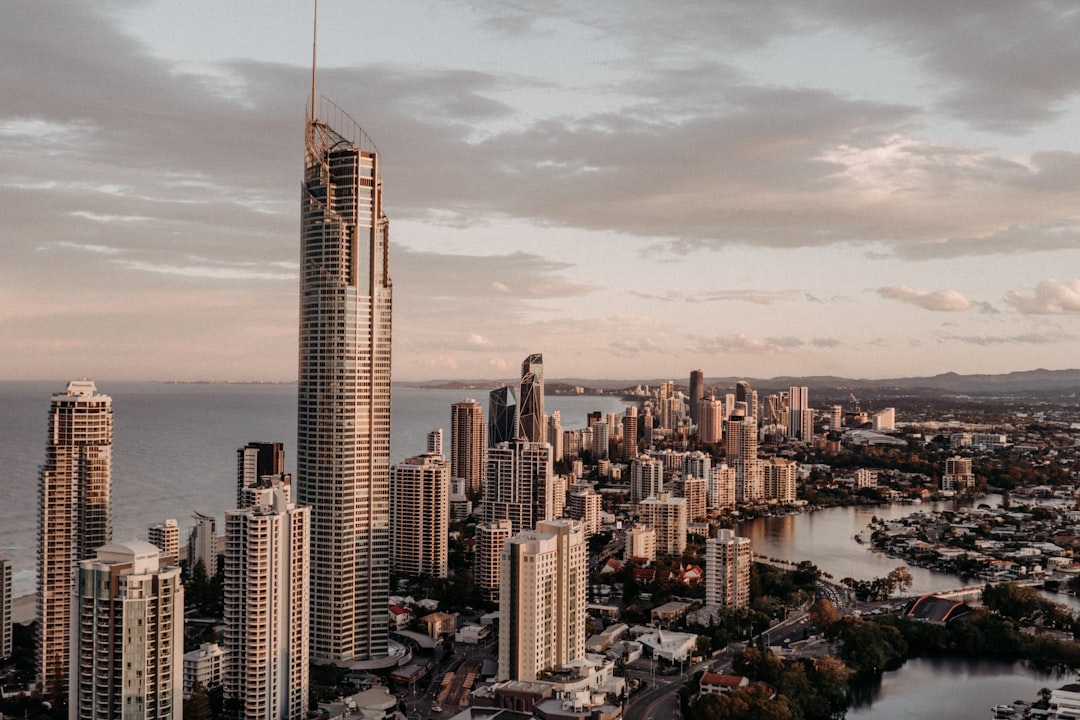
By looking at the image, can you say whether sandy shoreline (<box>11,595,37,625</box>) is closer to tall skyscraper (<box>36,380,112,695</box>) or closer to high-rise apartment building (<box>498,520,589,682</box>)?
tall skyscraper (<box>36,380,112,695</box>)

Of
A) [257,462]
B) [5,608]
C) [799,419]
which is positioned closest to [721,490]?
[257,462]

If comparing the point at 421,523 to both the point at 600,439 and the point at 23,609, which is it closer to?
the point at 23,609

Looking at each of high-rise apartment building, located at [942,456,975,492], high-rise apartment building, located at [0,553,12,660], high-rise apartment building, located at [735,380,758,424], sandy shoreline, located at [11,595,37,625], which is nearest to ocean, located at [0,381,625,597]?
sandy shoreline, located at [11,595,37,625]

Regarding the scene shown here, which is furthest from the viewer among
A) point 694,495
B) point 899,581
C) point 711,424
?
point 711,424

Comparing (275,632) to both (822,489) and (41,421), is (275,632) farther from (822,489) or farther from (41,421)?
(41,421)

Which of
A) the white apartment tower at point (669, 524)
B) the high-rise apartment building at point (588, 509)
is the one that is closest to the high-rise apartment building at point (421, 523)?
the white apartment tower at point (669, 524)
